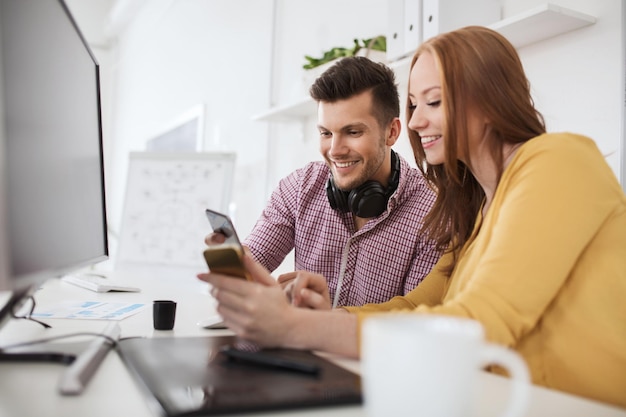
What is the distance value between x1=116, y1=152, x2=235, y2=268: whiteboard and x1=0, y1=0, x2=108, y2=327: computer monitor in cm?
228

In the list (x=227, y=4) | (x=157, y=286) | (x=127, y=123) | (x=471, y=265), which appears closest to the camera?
(x=471, y=265)

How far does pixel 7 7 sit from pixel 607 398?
3.13ft

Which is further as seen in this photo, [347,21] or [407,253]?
[347,21]

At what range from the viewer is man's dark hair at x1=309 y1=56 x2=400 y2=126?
69.6 inches

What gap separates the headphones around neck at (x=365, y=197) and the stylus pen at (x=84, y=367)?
92 centimetres

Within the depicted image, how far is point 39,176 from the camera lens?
0.69 meters

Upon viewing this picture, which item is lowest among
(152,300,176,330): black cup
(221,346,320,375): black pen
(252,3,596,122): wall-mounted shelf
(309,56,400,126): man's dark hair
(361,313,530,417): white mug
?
(152,300,176,330): black cup

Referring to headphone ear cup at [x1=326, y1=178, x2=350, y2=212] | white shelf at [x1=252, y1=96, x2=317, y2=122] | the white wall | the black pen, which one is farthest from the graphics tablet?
white shelf at [x1=252, y1=96, x2=317, y2=122]

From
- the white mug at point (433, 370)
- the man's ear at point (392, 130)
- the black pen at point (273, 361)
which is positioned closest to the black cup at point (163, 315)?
the black pen at point (273, 361)

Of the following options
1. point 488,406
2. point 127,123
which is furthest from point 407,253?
point 127,123

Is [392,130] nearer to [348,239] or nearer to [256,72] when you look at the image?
[348,239]

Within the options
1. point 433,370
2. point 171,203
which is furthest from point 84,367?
point 171,203

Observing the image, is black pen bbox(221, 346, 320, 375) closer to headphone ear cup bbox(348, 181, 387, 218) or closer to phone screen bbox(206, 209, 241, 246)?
phone screen bbox(206, 209, 241, 246)

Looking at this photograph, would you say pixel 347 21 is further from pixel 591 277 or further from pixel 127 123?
pixel 127 123
